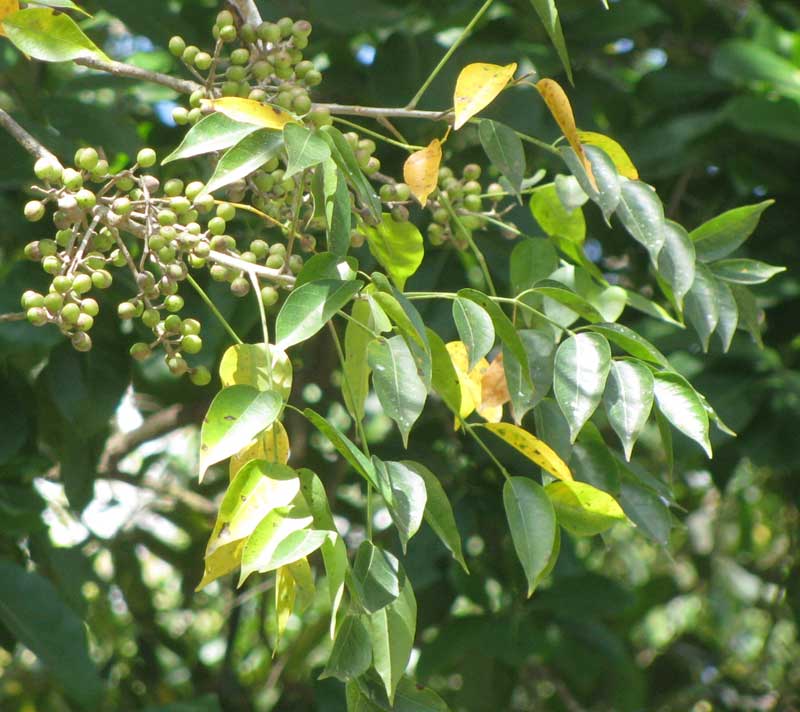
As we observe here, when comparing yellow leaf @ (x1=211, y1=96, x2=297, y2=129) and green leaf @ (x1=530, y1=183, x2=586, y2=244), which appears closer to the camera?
yellow leaf @ (x1=211, y1=96, x2=297, y2=129)

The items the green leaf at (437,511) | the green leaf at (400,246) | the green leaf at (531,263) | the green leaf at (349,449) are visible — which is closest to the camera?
the green leaf at (349,449)

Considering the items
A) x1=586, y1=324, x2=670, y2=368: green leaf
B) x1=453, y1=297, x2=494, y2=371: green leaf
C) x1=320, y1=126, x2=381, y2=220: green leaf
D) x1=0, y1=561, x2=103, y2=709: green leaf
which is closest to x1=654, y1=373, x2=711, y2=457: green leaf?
x1=586, y1=324, x2=670, y2=368: green leaf

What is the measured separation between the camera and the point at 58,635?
4.26 feet

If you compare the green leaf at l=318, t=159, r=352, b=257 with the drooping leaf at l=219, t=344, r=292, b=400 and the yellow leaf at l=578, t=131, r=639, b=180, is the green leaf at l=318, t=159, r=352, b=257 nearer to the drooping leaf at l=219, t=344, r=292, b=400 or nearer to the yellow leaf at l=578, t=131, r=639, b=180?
the drooping leaf at l=219, t=344, r=292, b=400

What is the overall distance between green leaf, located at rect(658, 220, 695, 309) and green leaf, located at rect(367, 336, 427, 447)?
0.26m

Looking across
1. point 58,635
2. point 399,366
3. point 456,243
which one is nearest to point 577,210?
point 456,243

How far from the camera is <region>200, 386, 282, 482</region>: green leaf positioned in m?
0.70

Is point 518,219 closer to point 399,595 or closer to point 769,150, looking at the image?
point 769,150

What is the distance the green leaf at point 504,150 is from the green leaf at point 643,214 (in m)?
0.08

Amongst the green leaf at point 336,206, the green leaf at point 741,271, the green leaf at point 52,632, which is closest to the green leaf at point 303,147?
the green leaf at point 336,206

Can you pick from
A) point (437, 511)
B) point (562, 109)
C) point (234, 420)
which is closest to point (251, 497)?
point (234, 420)

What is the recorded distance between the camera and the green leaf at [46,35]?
2.76 feet

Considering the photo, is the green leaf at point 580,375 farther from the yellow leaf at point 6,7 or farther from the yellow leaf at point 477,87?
the yellow leaf at point 6,7

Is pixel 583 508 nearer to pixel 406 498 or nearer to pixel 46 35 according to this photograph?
pixel 406 498
